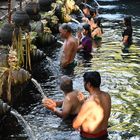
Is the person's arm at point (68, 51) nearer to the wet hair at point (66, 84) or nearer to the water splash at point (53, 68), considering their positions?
the water splash at point (53, 68)

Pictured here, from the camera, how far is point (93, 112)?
7.48 meters

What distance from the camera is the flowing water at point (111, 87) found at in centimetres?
941

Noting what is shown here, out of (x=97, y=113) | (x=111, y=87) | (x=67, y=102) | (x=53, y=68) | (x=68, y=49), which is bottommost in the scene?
(x=111, y=87)

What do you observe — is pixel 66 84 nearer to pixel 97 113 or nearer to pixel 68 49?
pixel 97 113

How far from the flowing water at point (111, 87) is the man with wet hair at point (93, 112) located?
1271 millimetres

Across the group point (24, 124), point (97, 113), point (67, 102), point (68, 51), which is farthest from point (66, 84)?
point (68, 51)

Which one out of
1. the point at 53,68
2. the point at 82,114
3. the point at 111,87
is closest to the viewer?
the point at 82,114

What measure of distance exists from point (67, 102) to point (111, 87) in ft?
10.3

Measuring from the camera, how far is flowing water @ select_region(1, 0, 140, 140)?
30.9 ft

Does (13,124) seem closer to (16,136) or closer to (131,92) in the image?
(16,136)

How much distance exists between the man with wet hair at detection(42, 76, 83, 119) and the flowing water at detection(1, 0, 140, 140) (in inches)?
11.5

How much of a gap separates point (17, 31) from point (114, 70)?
11.4 feet

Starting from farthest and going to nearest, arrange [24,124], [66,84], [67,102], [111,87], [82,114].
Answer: [111,87], [24,124], [67,102], [66,84], [82,114]

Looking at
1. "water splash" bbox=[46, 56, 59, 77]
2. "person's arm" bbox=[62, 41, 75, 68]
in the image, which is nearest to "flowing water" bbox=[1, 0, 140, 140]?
"water splash" bbox=[46, 56, 59, 77]
